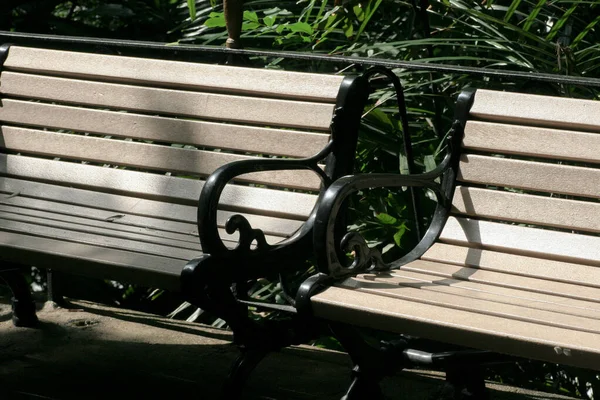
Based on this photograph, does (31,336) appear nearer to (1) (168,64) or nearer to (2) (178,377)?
(2) (178,377)

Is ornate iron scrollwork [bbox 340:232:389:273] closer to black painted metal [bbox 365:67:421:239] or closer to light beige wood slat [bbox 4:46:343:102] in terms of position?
black painted metal [bbox 365:67:421:239]

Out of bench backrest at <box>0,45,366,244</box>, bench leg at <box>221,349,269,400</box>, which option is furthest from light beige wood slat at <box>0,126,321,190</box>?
bench leg at <box>221,349,269,400</box>

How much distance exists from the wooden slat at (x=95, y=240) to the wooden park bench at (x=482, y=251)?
429 mm

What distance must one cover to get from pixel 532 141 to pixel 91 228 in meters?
1.24

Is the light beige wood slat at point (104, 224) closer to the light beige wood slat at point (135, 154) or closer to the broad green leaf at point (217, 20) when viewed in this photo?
the light beige wood slat at point (135, 154)

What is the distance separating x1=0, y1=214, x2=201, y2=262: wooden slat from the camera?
2.84 metres

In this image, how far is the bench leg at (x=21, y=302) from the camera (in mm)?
3664

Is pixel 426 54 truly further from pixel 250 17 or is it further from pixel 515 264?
pixel 515 264

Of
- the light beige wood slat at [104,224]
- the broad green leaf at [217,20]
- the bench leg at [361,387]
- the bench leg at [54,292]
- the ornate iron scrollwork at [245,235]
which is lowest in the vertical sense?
the bench leg at [54,292]

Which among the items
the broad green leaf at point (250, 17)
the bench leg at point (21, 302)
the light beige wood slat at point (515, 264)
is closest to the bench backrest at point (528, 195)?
the light beige wood slat at point (515, 264)

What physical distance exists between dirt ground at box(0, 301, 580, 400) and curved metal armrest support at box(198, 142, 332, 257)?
0.59 meters

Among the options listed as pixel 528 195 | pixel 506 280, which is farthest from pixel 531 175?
pixel 506 280

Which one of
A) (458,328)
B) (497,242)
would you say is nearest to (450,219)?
(497,242)

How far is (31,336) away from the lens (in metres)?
3.62
